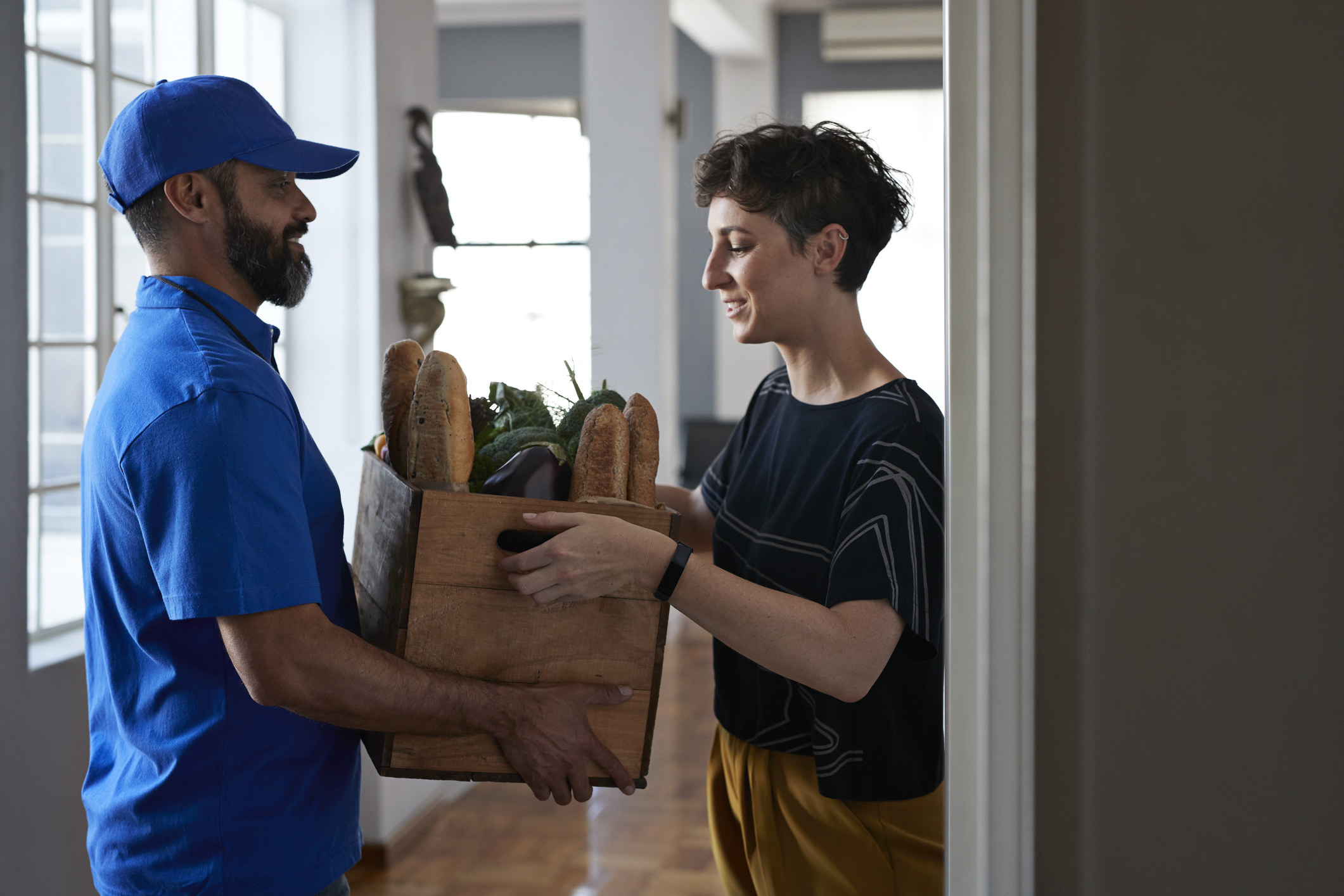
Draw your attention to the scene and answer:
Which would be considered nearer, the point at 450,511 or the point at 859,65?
the point at 450,511

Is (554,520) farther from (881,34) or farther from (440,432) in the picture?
(881,34)

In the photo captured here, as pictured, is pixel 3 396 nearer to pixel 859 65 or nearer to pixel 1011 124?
pixel 1011 124

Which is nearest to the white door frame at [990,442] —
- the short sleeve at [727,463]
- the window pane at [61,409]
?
the short sleeve at [727,463]

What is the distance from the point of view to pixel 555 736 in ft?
4.03

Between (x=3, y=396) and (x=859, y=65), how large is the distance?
657 cm

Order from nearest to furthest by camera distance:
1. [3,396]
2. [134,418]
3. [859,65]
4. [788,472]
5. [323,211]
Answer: [134,418], [788,472], [3,396], [323,211], [859,65]

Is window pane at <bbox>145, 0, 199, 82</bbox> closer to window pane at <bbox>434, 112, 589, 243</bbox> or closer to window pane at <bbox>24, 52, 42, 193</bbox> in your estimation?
window pane at <bbox>24, 52, 42, 193</bbox>

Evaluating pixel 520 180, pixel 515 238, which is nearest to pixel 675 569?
pixel 515 238

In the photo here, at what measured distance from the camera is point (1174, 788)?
2.46 feet

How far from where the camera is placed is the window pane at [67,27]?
7.29ft

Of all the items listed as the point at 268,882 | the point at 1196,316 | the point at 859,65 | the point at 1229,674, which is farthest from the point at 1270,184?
the point at 859,65

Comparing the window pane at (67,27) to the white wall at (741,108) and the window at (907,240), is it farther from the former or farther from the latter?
the window at (907,240)

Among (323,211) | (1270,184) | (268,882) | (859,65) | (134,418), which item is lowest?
(268,882)

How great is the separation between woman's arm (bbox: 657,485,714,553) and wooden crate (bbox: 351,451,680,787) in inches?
17.7
